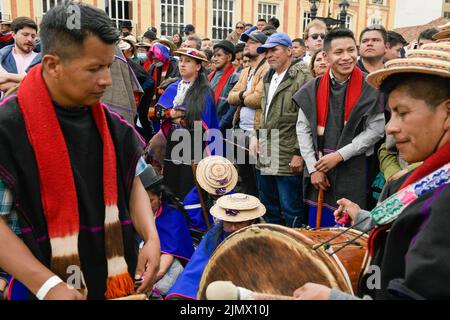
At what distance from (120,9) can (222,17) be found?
7.23 meters

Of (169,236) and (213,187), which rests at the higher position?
(213,187)

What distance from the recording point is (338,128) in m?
4.37

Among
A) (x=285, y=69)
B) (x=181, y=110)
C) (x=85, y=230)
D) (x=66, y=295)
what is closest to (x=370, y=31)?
(x=285, y=69)

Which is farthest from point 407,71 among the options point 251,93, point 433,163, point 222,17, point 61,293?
point 222,17

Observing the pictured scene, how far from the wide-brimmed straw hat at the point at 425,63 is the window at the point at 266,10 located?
34.4 metres

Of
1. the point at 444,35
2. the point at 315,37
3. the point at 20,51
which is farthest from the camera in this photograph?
the point at 315,37

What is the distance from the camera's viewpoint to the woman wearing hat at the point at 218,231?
358 centimetres

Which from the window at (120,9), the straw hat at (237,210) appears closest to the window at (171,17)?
the window at (120,9)

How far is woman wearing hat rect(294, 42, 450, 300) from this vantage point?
154 cm

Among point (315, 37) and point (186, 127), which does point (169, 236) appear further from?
point (315, 37)

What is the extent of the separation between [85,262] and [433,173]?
149 centimetres

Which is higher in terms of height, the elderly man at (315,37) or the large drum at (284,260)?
the elderly man at (315,37)

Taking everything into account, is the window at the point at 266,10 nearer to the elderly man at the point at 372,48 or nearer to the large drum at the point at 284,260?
the elderly man at the point at 372,48
